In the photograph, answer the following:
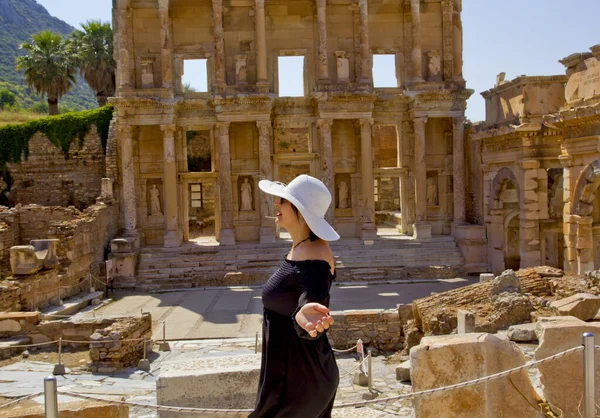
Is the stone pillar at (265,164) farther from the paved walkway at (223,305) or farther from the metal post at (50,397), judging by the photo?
the metal post at (50,397)

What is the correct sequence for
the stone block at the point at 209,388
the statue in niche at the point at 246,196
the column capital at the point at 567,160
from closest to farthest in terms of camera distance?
the stone block at the point at 209,388 < the column capital at the point at 567,160 < the statue in niche at the point at 246,196

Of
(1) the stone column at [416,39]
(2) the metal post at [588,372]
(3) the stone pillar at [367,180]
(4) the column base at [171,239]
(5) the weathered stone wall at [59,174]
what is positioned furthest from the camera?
(5) the weathered stone wall at [59,174]

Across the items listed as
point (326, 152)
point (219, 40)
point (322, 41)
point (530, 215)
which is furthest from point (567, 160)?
point (219, 40)

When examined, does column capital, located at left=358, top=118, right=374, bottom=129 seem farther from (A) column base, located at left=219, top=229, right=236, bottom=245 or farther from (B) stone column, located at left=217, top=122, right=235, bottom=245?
(A) column base, located at left=219, top=229, right=236, bottom=245

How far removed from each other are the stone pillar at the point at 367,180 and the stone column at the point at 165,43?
7755 millimetres

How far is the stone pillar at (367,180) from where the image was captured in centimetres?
2508

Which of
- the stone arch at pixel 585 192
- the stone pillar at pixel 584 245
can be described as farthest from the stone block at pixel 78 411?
the stone pillar at pixel 584 245

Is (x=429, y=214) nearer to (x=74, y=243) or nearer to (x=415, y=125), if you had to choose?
(x=415, y=125)

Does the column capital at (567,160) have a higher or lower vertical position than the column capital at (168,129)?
lower

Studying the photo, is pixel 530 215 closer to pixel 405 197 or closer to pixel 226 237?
pixel 405 197

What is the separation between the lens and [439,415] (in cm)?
602

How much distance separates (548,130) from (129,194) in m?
15.3

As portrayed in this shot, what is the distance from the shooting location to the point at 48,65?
37.6 metres

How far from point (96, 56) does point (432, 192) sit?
21.4 m
